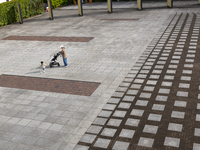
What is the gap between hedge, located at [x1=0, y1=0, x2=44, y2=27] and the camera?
2800cm

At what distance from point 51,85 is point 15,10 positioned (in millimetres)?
20237

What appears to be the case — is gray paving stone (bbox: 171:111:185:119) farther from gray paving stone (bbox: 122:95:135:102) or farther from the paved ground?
gray paving stone (bbox: 122:95:135:102)

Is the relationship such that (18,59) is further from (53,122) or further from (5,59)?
(53,122)

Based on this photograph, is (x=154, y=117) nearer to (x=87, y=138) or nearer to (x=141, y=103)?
(x=141, y=103)

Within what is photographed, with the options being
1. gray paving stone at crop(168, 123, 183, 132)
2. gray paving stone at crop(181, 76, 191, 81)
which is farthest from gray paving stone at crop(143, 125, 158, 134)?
gray paving stone at crop(181, 76, 191, 81)

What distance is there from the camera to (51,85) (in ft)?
41.2

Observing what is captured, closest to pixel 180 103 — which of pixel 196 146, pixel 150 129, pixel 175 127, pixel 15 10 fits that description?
pixel 175 127

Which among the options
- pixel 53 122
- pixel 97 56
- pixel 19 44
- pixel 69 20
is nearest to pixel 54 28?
pixel 69 20

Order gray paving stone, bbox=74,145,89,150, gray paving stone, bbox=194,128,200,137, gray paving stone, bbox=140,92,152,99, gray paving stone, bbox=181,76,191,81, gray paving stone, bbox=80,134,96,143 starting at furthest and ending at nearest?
gray paving stone, bbox=181,76,191,81 < gray paving stone, bbox=140,92,152,99 < gray paving stone, bbox=80,134,96,143 < gray paving stone, bbox=194,128,200,137 < gray paving stone, bbox=74,145,89,150

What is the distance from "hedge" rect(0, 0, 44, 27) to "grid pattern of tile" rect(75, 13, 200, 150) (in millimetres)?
19083

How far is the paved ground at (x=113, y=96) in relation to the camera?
8.35m

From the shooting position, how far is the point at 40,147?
811 cm

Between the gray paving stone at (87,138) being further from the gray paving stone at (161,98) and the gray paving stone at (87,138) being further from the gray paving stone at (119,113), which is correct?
the gray paving stone at (161,98)

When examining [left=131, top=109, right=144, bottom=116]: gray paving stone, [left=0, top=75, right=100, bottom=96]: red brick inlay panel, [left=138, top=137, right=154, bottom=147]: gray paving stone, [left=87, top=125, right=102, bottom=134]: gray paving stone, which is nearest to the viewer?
[left=138, top=137, right=154, bottom=147]: gray paving stone
